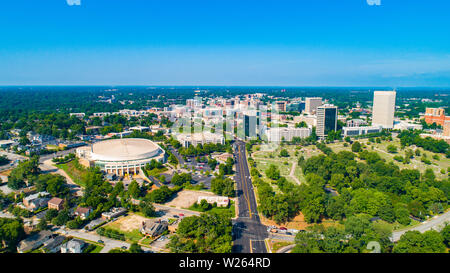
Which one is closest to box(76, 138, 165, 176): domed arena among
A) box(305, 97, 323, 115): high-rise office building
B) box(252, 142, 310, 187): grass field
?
box(252, 142, 310, 187): grass field

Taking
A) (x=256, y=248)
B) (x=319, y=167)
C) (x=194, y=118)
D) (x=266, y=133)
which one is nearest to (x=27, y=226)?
(x=256, y=248)

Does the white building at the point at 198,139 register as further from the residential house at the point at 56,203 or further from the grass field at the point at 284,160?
the residential house at the point at 56,203

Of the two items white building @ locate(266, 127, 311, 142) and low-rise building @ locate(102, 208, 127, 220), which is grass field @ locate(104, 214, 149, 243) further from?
white building @ locate(266, 127, 311, 142)

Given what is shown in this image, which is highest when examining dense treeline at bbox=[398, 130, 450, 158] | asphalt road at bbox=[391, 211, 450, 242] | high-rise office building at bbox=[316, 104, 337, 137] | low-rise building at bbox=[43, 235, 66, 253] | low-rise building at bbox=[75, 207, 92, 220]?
high-rise office building at bbox=[316, 104, 337, 137]

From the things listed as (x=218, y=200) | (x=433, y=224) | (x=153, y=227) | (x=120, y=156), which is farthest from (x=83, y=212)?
(x=433, y=224)

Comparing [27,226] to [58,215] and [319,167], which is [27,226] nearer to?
[58,215]
